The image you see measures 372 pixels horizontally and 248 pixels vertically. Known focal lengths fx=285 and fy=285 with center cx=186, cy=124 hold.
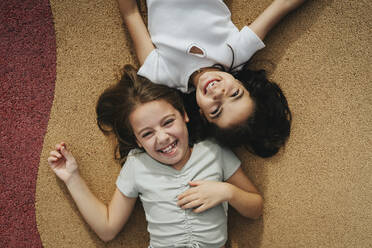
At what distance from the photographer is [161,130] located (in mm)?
887

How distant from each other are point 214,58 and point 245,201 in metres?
0.49

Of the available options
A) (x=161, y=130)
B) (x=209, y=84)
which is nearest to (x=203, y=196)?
(x=161, y=130)

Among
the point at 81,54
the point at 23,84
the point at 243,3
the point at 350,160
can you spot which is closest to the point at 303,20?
the point at 243,3

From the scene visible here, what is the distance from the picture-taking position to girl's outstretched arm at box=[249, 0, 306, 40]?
0.98 m

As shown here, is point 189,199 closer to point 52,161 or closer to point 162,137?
point 162,137

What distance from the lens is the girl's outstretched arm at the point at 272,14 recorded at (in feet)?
3.20

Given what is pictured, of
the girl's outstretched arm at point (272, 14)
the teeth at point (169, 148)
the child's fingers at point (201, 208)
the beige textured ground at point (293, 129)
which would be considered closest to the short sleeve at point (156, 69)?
the beige textured ground at point (293, 129)

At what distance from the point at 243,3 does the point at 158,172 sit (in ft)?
2.24

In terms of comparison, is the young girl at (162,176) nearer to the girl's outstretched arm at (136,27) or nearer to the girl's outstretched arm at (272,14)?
the girl's outstretched arm at (136,27)

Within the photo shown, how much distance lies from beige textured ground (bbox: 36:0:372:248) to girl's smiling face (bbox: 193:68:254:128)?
0.79 ft

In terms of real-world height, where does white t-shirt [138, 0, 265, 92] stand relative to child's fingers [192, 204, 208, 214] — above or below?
above

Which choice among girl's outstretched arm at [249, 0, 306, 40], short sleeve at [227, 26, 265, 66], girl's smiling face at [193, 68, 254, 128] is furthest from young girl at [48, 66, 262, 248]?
girl's outstretched arm at [249, 0, 306, 40]

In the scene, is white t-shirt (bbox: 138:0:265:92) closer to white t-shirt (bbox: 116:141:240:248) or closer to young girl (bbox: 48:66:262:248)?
young girl (bbox: 48:66:262:248)

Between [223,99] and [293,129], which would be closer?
[223,99]
